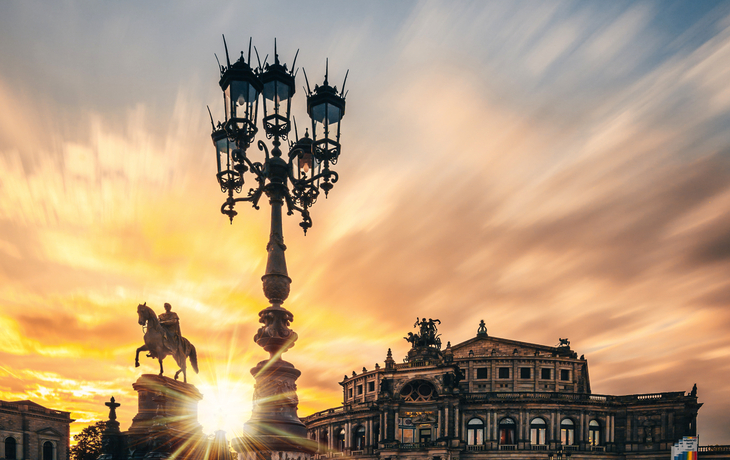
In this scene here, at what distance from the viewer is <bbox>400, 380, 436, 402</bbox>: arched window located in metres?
65.2

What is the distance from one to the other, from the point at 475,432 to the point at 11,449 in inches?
1926

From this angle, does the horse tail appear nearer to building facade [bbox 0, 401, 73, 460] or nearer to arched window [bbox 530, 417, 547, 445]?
building facade [bbox 0, 401, 73, 460]

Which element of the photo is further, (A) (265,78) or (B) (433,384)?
(B) (433,384)

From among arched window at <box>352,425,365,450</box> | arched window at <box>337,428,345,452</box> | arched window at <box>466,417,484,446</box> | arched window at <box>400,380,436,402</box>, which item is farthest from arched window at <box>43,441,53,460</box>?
arched window at <box>466,417,484,446</box>

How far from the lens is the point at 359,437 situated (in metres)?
69.6

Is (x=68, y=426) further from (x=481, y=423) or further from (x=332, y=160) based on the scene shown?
(x=332, y=160)

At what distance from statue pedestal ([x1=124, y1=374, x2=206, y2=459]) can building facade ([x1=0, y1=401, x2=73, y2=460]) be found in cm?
5386

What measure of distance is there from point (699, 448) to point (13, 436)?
71.6 meters

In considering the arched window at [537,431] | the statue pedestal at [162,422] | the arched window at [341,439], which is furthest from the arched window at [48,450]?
the statue pedestal at [162,422]

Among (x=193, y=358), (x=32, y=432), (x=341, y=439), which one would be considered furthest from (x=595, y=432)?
(x=32, y=432)

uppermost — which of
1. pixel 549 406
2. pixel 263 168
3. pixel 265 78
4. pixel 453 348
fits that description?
pixel 265 78

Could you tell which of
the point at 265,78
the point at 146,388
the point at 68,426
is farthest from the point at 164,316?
the point at 68,426

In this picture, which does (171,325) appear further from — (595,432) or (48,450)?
(595,432)

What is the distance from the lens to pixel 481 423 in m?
64.1
